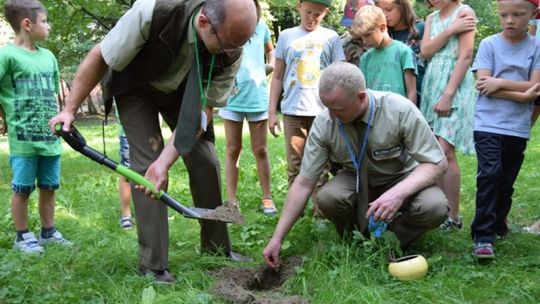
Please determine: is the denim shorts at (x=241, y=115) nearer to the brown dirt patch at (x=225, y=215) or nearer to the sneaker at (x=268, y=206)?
the sneaker at (x=268, y=206)

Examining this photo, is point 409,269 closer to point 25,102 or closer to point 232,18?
point 232,18

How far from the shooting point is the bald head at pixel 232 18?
2598 mm

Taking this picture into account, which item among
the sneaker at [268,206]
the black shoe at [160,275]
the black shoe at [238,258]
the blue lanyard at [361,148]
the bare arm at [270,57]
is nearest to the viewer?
the black shoe at [160,275]

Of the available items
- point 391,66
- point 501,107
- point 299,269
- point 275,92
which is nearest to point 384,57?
point 391,66

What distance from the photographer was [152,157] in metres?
3.21

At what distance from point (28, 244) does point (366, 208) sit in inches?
90.6

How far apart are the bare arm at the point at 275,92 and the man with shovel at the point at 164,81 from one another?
4.08ft

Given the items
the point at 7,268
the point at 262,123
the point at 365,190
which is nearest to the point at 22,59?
the point at 7,268

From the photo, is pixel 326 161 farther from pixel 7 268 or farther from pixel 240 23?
pixel 7 268

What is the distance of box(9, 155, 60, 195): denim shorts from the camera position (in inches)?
153

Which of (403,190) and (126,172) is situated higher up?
(126,172)

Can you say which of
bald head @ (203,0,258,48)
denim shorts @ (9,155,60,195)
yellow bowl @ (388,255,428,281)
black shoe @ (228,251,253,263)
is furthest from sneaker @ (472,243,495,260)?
denim shorts @ (9,155,60,195)

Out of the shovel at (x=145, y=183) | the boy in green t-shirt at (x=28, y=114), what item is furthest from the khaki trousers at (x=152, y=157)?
the boy in green t-shirt at (x=28, y=114)

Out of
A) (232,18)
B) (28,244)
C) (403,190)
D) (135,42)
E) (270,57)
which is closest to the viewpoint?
(232,18)
